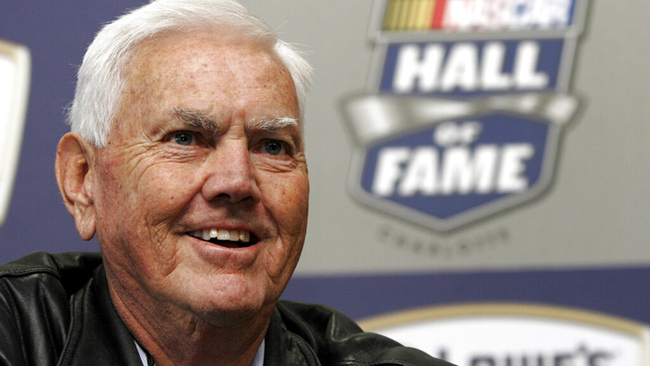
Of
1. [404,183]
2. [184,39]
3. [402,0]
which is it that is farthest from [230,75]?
[402,0]

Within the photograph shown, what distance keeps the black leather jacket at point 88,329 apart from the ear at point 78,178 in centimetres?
10

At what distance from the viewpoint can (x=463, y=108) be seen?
208 cm

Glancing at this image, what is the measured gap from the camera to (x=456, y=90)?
2092mm

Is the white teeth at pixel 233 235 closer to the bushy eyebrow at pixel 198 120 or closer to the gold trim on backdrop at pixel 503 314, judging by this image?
the bushy eyebrow at pixel 198 120

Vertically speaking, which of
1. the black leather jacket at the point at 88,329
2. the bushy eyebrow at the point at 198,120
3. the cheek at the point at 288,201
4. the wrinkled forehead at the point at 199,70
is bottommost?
the black leather jacket at the point at 88,329

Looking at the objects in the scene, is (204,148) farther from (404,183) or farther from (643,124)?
(643,124)

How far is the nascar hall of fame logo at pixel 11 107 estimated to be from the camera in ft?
6.69

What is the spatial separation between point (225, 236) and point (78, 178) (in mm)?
281

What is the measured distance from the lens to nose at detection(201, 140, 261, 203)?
0.99 metres

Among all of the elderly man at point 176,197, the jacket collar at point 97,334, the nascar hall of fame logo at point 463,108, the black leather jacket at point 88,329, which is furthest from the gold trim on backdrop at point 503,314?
the jacket collar at point 97,334

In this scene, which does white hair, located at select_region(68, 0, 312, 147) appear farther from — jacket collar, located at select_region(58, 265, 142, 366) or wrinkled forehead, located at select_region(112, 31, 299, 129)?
jacket collar, located at select_region(58, 265, 142, 366)

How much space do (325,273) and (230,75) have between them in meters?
1.10

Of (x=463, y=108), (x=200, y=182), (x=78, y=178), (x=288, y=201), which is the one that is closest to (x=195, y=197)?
(x=200, y=182)

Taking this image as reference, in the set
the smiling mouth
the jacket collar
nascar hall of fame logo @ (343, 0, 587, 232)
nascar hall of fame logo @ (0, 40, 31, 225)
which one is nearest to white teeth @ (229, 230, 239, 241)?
the smiling mouth
